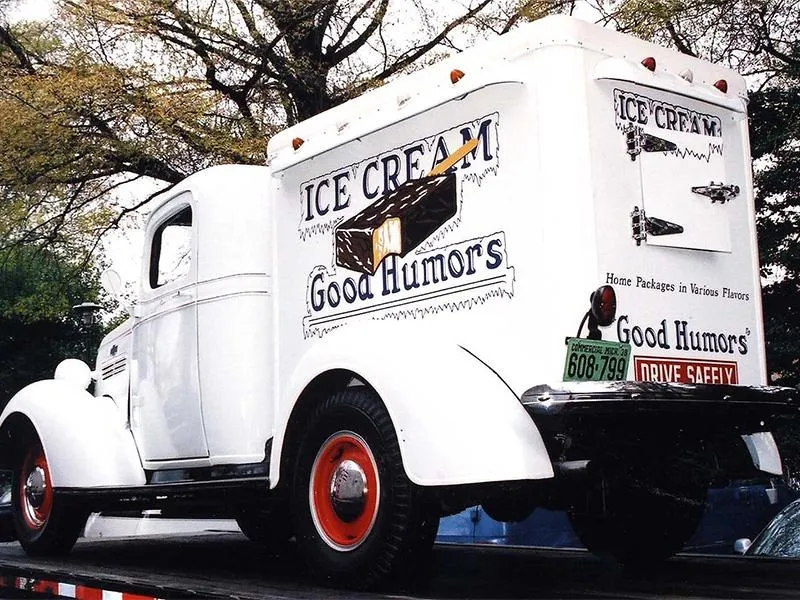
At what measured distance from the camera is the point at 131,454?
7039mm

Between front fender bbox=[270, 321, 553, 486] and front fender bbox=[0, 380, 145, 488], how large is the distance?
8.74 ft

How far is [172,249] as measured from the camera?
727 cm

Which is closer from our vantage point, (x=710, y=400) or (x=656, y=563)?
(x=710, y=400)

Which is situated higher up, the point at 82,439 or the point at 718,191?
the point at 718,191

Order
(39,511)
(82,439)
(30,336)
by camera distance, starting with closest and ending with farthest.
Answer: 1. (82,439)
2. (39,511)
3. (30,336)

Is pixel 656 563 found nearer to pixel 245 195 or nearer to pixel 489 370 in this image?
pixel 489 370

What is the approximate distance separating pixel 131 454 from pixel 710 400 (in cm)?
395

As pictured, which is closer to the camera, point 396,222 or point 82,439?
point 396,222

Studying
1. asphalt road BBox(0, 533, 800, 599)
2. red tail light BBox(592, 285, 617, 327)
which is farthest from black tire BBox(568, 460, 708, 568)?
red tail light BBox(592, 285, 617, 327)

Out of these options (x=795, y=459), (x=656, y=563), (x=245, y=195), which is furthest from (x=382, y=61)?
(x=656, y=563)

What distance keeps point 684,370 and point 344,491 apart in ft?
5.54

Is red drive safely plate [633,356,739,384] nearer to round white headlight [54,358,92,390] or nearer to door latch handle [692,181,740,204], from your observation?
door latch handle [692,181,740,204]

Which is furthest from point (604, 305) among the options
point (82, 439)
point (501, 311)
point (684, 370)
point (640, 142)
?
point (82, 439)

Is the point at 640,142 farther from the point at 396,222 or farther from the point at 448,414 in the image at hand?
the point at 448,414
